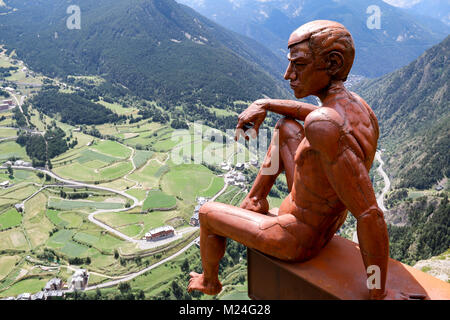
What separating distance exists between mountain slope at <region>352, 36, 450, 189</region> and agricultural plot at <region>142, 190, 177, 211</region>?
4659cm

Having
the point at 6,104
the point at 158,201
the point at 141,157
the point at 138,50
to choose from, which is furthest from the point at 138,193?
the point at 138,50

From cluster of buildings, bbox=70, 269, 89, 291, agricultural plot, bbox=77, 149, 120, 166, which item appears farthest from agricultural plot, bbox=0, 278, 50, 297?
agricultural plot, bbox=77, 149, 120, 166

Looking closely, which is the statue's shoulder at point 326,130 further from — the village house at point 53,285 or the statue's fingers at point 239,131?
the village house at point 53,285

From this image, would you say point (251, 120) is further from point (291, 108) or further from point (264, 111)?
point (291, 108)

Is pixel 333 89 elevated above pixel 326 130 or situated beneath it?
elevated above

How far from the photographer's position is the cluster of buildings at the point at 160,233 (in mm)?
49500

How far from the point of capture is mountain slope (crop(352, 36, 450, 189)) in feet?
243

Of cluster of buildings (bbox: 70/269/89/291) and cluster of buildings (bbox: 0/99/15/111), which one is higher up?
cluster of buildings (bbox: 70/269/89/291)

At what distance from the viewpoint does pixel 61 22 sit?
167625 millimetres

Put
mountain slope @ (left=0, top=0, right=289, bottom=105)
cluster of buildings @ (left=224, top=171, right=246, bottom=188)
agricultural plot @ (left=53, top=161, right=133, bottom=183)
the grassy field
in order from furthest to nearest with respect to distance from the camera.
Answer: mountain slope @ (left=0, top=0, right=289, bottom=105) → agricultural plot @ (left=53, top=161, right=133, bottom=183) → cluster of buildings @ (left=224, top=171, right=246, bottom=188) → the grassy field

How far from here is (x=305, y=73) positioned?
4.83m

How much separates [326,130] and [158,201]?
56.8m

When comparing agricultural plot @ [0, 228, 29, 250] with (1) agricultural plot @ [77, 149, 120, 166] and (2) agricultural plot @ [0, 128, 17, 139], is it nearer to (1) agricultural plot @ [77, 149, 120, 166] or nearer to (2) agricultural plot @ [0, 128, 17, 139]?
(1) agricultural plot @ [77, 149, 120, 166]
